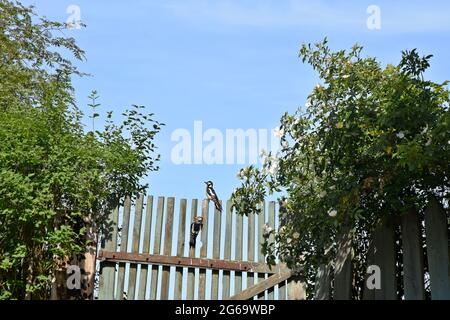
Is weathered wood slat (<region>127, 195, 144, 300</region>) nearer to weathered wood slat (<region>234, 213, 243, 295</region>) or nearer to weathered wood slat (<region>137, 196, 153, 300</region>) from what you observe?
weathered wood slat (<region>137, 196, 153, 300</region>)

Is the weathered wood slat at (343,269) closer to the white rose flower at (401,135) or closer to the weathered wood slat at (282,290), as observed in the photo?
the white rose flower at (401,135)

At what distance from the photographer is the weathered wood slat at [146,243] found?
24.4 ft

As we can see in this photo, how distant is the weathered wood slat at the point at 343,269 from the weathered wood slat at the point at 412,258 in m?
0.68

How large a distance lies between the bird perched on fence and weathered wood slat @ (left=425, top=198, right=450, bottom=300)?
10.9 ft

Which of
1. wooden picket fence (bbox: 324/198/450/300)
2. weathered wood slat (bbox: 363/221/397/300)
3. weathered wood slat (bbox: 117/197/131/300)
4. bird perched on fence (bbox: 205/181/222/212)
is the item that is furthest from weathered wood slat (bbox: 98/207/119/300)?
weathered wood slat (bbox: 363/221/397/300)

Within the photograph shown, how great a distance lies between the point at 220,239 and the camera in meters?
7.61

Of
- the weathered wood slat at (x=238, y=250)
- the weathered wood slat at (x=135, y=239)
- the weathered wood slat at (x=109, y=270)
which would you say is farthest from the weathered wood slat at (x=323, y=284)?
the weathered wood slat at (x=109, y=270)

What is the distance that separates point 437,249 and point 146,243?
3807 mm

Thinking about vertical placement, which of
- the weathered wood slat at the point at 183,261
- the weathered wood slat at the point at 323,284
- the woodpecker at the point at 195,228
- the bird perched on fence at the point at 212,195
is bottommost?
the weathered wood slat at the point at 323,284

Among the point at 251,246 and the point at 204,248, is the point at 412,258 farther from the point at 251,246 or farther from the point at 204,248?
the point at 204,248

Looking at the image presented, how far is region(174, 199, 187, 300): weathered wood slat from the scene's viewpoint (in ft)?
24.4

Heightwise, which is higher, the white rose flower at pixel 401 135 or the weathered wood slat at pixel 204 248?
the white rose flower at pixel 401 135

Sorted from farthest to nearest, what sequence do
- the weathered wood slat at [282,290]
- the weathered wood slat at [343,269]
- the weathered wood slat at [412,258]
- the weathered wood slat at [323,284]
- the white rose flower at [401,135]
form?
the weathered wood slat at [282,290], the weathered wood slat at [323,284], the weathered wood slat at [343,269], the weathered wood slat at [412,258], the white rose flower at [401,135]
